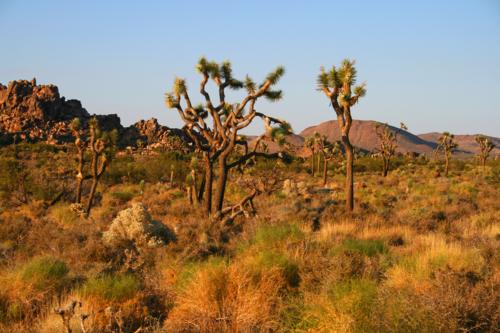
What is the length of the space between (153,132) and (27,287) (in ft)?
259

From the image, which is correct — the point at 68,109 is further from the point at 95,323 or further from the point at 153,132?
the point at 95,323

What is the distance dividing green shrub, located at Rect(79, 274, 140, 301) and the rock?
4270mm

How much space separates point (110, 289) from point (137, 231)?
5102 mm

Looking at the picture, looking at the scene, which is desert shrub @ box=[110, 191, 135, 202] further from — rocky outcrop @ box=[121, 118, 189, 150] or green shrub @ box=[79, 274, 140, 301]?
rocky outcrop @ box=[121, 118, 189, 150]

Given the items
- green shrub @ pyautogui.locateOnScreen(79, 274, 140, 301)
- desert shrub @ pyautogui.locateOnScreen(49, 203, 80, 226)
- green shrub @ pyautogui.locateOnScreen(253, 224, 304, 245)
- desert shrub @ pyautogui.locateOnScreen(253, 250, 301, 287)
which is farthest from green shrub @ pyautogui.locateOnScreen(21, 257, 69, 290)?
desert shrub @ pyautogui.locateOnScreen(49, 203, 80, 226)

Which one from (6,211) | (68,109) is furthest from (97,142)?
(68,109)

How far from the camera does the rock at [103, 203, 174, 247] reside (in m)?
10.6

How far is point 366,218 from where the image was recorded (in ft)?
47.8

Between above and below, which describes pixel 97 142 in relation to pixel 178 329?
above

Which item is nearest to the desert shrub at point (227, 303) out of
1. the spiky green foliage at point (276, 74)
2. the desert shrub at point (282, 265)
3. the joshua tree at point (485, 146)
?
the desert shrub at point (282, 265)

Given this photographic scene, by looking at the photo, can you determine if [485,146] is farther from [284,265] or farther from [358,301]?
[358,301]

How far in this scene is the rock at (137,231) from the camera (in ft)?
34.7

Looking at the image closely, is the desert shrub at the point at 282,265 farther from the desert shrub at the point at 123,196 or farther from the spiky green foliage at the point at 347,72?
the desert shrub at the point at 123,196

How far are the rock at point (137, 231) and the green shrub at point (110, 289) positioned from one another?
427cm
